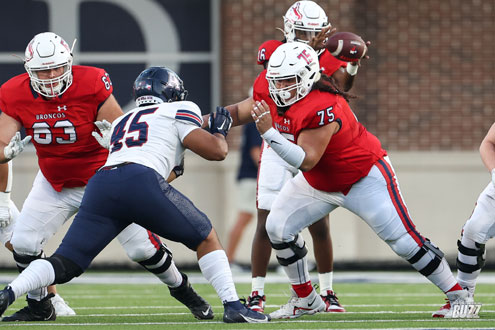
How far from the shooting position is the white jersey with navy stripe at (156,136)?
19.0ft

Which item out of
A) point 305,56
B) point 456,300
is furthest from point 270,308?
point 305,56

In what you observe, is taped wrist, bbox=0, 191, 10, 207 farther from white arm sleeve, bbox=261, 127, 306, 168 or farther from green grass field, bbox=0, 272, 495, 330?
white arm sleeve, bbox=261, 127, 306, 168

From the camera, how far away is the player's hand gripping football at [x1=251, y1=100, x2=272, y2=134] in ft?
19.6

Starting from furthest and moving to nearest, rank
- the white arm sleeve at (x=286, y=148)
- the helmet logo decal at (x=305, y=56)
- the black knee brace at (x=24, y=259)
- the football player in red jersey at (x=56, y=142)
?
the black knee brace at (x=24, y=259) < the football player in red jersey at (x=56, y=142) < the helmet logo decal at (x=305, y=56) < the white arm sleeve at (x=286, y=148)

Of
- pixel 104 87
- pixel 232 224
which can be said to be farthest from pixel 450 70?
pixel 104 87

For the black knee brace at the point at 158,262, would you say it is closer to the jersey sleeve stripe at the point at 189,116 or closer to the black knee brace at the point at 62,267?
the black knee brace at the point at 62,267

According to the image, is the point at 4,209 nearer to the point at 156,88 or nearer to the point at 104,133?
the point at 104,133

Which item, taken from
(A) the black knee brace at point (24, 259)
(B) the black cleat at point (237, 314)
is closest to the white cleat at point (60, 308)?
(A) the black knee brace at point (24, 259)

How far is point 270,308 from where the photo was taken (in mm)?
7398

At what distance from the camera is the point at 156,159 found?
5.80 meters

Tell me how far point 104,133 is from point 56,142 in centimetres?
34

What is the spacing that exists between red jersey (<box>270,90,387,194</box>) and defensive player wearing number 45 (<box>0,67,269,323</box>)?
39 cm

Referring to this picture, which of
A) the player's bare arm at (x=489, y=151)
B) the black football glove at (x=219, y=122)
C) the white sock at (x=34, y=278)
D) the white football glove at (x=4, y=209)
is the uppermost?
the black football glove at (x=219, y=122)

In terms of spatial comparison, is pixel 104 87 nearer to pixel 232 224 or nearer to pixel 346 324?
pixel 346 324
